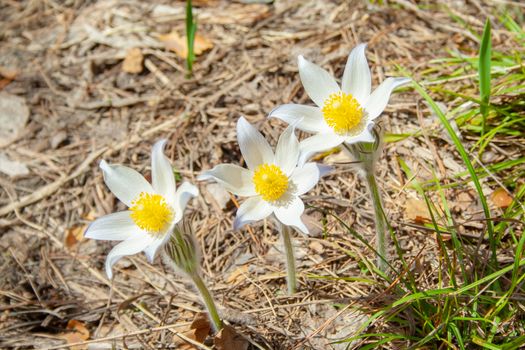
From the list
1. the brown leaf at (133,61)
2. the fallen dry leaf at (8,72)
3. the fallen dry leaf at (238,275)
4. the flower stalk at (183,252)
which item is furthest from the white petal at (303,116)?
the fallen dry leaf at (8,72)

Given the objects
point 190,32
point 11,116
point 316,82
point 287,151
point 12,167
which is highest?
point 190,32

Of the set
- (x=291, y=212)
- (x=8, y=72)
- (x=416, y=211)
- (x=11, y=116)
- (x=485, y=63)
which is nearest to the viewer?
(x=291, y=212)

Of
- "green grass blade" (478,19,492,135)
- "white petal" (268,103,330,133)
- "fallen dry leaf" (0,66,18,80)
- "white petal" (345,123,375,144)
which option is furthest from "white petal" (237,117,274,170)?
"fallen dry leaf" (0,66,18,80)

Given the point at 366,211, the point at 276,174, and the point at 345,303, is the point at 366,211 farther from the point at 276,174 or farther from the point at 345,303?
the point at 276,174

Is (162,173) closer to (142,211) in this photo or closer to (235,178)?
(142,211)

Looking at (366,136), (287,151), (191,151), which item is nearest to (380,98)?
(366,136)

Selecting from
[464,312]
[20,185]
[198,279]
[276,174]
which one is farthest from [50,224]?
[464,312]
